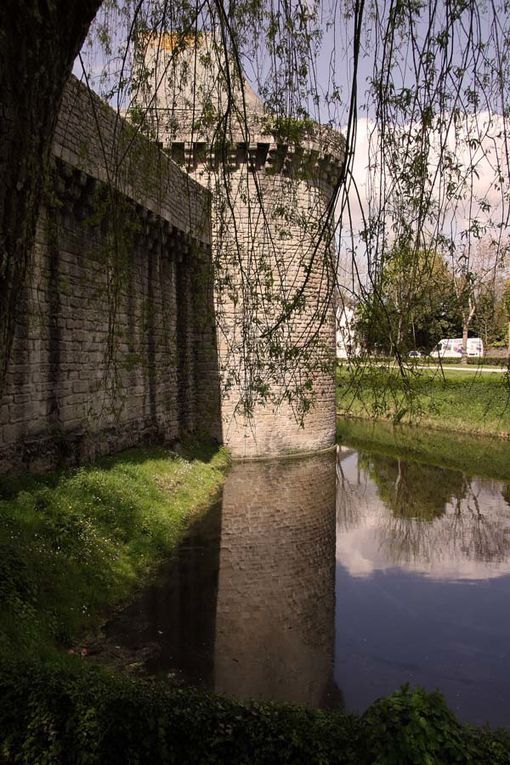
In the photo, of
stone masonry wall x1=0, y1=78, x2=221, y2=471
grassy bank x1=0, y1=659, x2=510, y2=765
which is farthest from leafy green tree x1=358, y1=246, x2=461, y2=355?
grassy bank x1=0, y1=659, x2=510, y2=765

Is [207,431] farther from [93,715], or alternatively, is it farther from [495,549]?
[93,715]

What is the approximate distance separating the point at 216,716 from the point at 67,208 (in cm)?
873

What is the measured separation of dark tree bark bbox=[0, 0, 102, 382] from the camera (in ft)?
7.86

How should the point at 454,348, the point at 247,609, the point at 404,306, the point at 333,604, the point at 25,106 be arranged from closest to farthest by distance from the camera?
the point at 25,106, the point at 404,306, the point at 247,609, the point at 333,604, the point at 454,348

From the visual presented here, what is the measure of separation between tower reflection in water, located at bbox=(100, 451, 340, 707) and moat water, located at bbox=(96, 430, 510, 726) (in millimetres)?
24

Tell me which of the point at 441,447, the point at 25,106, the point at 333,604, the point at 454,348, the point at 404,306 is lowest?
the point at 333,604

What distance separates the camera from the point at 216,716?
4469 millimetres

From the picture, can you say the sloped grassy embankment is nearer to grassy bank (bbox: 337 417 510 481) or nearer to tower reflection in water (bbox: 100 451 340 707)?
tower reflection in water (bbox: 100 451 340 707)

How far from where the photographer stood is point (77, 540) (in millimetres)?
9109

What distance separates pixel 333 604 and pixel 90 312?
6.33 metres

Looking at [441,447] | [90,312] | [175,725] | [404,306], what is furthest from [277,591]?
[441,447]

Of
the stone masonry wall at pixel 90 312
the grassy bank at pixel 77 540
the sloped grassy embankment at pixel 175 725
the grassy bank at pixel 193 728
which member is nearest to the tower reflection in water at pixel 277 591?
the grassy bank at pixel 77 540

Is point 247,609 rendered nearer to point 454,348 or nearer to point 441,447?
point 441,447

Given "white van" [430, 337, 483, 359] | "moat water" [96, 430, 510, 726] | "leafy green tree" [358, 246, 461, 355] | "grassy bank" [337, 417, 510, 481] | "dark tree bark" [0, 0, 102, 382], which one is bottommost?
"moat water" [96, 430, 510, 726]
